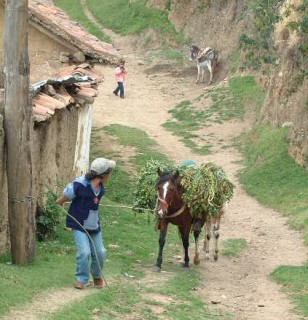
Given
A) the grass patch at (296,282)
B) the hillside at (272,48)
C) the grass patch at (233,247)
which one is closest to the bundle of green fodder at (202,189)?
the grass patch at (296,282)

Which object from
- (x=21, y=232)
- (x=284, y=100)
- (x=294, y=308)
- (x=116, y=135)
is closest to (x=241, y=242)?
(x=294, y=308)

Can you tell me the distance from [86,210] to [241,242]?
6.88 metres

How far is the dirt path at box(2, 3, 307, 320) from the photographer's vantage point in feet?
37.0

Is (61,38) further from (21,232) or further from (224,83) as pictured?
(224,83)

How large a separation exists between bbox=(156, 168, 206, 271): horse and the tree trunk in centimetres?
226

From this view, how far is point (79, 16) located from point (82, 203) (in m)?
35.0

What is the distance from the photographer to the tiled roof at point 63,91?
12650 millimetres

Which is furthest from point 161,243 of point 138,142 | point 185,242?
point 138,142

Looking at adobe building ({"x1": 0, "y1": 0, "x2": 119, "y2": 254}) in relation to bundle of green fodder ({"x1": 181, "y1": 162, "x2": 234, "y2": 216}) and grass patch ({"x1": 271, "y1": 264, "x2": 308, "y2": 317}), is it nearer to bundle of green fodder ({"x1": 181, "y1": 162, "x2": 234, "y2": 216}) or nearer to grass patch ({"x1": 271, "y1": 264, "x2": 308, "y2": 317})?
bundle of green fodder ({"x1": 181, "y1": 162, "x2": 234, "y2": 216})

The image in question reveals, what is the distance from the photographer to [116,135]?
1054 inches

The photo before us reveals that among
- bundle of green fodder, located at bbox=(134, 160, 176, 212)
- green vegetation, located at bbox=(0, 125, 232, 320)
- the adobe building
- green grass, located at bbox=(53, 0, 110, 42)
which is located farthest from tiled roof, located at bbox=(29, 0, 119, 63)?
green grass, located at bbox=(53, 0, 110, 42)

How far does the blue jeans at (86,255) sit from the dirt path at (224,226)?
28 centimetres

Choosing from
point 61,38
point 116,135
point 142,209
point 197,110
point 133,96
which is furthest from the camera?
point 133,96

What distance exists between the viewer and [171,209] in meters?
12.7
